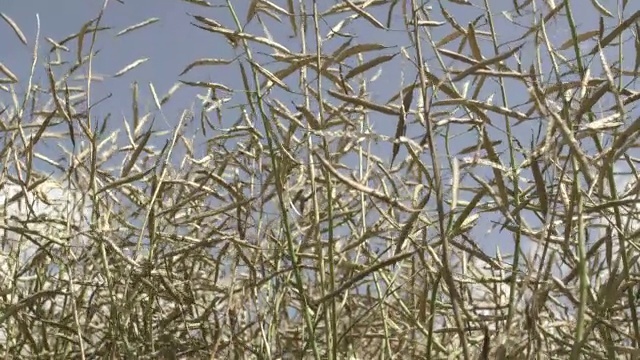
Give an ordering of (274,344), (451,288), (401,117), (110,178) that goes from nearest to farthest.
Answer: (451,288) < (401,117) < (274,344) < (110,178)

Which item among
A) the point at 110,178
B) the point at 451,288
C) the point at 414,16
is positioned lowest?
the point at 451,288

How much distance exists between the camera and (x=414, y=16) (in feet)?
2.04

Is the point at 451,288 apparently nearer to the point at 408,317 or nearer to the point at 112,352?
the point at 408,317

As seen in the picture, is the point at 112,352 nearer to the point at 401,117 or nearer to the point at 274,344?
the point at 274,344

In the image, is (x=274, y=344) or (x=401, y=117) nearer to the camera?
(x=401, y=117)

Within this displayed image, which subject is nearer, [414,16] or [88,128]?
[414,16]

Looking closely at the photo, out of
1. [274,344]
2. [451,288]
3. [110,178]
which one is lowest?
[451,288]

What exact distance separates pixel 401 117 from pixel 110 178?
58 centimetres

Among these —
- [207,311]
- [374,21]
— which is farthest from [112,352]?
[374,21]

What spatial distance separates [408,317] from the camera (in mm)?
878

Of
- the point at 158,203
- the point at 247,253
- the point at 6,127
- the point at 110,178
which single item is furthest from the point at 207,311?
the point at 6,127

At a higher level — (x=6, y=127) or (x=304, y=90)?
(x=6, y=127)

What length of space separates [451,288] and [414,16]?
0.21 meters

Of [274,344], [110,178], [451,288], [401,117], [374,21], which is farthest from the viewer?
[110,178]
